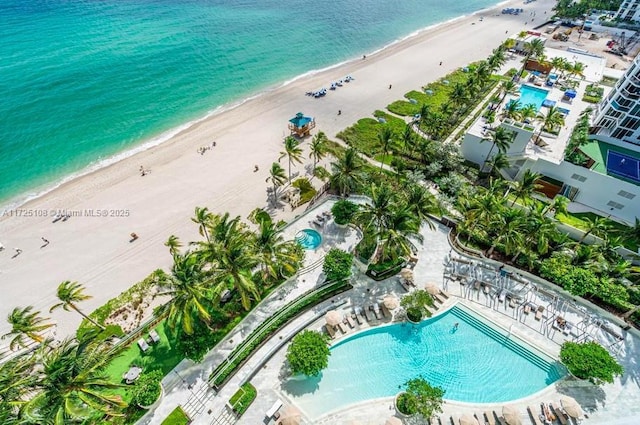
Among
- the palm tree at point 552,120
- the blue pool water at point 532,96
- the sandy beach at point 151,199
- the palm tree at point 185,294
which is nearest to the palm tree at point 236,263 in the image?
the palm tree at point 185,294

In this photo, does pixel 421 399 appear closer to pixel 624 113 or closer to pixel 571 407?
pixel 571 407

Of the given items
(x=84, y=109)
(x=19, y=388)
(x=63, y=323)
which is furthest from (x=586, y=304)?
(x=84, y=109)

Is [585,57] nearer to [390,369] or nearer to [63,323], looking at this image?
[390,369]

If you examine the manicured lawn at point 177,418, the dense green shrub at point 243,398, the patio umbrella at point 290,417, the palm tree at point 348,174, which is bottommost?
the patio umbrella at point 290,417

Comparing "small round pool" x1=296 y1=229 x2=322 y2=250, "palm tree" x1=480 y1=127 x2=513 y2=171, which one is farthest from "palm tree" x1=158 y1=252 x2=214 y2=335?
→ "palm tree" x1=480 y1=127 x2=513 y2=171

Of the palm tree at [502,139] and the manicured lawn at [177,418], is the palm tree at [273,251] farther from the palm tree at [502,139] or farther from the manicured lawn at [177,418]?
the palm tree at [502,139]

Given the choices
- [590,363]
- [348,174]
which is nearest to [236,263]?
[348,174]
